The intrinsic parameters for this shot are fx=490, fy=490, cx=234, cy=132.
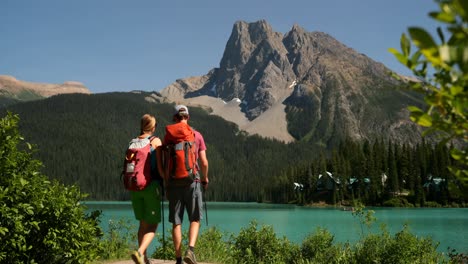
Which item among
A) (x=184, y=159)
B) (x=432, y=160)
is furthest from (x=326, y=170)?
(x=184, y=159)

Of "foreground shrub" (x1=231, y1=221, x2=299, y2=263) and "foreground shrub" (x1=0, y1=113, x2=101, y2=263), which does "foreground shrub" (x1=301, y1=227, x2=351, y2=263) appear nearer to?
"foreground shrub" (x1=231, y1=221, x2=299, y2=263)

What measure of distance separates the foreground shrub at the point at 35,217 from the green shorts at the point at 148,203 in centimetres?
105

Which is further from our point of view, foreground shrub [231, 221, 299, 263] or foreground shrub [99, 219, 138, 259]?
foreground shrub [231, 221, 299, 263]

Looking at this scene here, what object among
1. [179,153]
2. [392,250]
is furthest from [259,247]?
[179,153]

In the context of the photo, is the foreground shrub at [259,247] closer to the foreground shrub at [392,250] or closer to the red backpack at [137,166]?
the foreground shrub at [392,250]

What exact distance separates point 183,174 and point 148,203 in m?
0.87

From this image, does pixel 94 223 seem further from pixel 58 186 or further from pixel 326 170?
pixel 326 170

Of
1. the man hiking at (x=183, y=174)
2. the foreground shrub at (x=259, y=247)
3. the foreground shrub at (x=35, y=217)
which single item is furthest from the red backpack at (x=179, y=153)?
the foreground shrub at (x=259, y=247)

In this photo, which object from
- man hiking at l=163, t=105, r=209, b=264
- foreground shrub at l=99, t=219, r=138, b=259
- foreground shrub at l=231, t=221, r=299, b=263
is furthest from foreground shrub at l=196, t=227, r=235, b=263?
man hiking at l=163, t=105, r=209, b=264

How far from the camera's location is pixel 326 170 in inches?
5246

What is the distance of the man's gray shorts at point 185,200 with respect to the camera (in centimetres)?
832

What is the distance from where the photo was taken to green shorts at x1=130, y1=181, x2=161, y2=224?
8.43 meters

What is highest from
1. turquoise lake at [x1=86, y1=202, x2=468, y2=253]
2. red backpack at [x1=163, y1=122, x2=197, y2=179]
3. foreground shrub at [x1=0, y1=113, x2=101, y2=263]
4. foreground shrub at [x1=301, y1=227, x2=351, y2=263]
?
red backpack at [x1=163, y1=122, x2=197, y2=179]

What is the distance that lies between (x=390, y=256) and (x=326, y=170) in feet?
398
